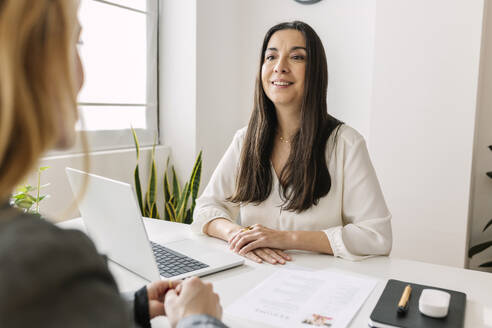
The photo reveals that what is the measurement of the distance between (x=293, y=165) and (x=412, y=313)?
894 mm

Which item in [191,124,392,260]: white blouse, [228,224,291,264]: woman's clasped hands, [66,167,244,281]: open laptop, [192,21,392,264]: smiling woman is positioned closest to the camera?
[66,167,244,281]: open laptop

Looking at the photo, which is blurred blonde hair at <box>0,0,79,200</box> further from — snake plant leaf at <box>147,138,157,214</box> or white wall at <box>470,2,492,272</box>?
white wall at <box>470,2,492,272</box>

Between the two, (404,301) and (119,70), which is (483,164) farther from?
(119,70)

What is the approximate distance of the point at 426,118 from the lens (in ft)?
7.95

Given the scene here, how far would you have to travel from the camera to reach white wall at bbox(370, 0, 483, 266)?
232 centimetres

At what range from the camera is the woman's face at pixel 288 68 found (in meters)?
1.79

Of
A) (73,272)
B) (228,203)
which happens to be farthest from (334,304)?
(228,203)

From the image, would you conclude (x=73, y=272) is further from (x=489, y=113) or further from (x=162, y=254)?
(x=489, y=113)

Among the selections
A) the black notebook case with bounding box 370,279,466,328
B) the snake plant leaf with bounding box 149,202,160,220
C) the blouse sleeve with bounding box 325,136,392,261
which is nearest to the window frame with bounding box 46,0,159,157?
the snake plant leaf with bounding box 149,202,160,220

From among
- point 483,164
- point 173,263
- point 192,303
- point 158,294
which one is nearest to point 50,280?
point 192,303

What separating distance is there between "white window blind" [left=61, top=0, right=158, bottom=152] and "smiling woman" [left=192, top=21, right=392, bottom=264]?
1010 mm

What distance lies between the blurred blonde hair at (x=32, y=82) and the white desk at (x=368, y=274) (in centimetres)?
59

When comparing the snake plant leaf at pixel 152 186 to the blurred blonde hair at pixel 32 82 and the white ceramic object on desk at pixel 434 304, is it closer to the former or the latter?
the white ceramic object on desk at pixel 434 304

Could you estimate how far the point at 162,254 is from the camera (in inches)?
51.3
